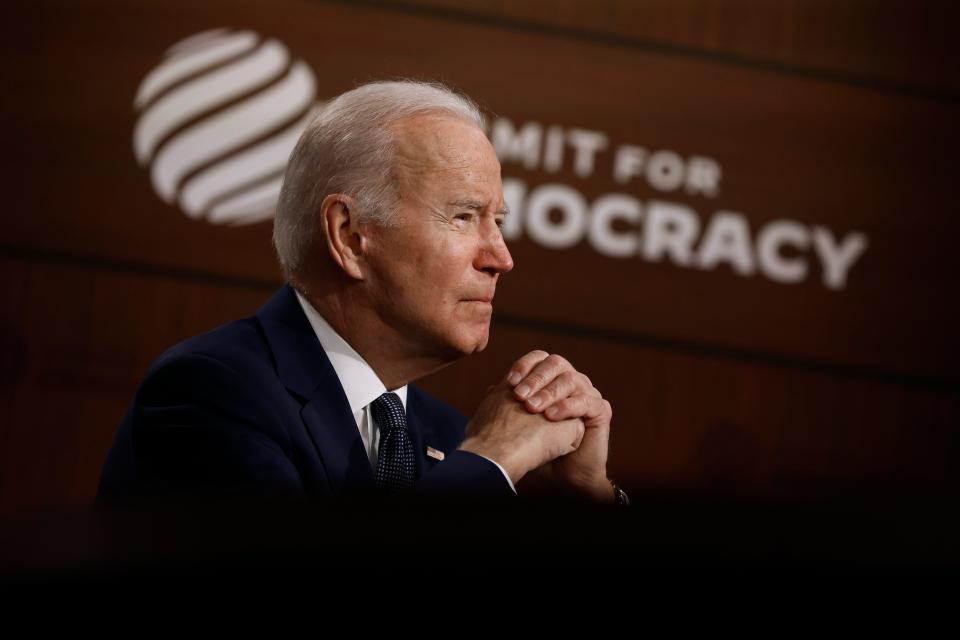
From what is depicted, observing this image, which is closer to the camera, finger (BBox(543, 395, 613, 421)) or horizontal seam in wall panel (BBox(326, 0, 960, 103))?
finger (BBox(543, 395, 613, 421))

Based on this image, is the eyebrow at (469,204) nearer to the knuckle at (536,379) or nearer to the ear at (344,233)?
the ear at (344,233)

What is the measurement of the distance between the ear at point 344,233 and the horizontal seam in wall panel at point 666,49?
1961 millimetres

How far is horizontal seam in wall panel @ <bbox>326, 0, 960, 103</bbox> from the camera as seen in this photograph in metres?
3.46

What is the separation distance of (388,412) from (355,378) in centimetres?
7

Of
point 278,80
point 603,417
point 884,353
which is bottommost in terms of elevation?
point 884,353

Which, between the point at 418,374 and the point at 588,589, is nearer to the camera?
the point at 588,589

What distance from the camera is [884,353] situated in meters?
3.56

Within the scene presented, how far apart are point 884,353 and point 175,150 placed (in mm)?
2266

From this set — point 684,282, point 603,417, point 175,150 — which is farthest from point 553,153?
point 603,417

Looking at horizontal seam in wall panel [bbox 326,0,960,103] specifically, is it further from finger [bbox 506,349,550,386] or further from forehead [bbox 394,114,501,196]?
finger [bbox 506,349,550,386]

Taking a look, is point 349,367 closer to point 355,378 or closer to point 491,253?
point 355,378

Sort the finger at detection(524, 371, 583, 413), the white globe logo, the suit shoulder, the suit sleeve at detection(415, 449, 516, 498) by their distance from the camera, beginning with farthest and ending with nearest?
the white globe logo, the finger at detection(524, 371, 583, 413), the suit shoulder, the suit sleeve at detection(415, 449, 516, 498)

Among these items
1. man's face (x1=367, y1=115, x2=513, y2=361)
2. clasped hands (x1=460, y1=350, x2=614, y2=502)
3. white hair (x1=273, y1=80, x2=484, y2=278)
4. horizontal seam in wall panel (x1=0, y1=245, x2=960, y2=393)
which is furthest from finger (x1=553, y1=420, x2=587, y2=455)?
horizontal seam in wall panel (x1=0, y1=245, x2=960, y2=393)

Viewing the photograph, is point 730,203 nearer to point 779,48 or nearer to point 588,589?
point 779,48
